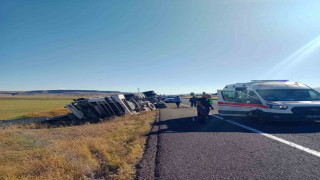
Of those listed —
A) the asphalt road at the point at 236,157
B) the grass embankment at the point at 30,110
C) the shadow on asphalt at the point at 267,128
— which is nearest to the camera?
the asphalt road at the point at 236,157

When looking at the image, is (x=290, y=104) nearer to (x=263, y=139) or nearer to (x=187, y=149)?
(x=263, y=139)

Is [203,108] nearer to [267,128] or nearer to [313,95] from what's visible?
[267,128]

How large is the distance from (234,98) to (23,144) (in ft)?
31.7

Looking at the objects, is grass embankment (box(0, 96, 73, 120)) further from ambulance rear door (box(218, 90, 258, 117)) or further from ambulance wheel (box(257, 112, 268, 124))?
ambulance wheel (box(257, 112, 268, 124))

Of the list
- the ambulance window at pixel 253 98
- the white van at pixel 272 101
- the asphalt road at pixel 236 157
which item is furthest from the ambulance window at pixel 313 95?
the asphalt road at pixel 236 157

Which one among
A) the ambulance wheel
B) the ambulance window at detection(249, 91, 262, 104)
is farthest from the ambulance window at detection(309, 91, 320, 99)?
the ambulance wheel

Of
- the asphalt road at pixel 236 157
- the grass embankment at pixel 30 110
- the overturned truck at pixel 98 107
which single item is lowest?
the grass embankment at pixel 30 110

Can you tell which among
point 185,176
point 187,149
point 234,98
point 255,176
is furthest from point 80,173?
point 234,98

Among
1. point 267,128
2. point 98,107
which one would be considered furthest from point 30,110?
point 267,128

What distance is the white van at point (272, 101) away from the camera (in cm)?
782

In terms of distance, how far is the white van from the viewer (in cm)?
782

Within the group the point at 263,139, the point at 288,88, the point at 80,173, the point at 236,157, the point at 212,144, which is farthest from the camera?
the point at 288,88

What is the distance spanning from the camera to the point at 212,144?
18.6 ft

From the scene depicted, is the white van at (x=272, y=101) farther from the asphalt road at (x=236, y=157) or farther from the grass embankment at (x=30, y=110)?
the grass embankment at (x=30, y=110)
